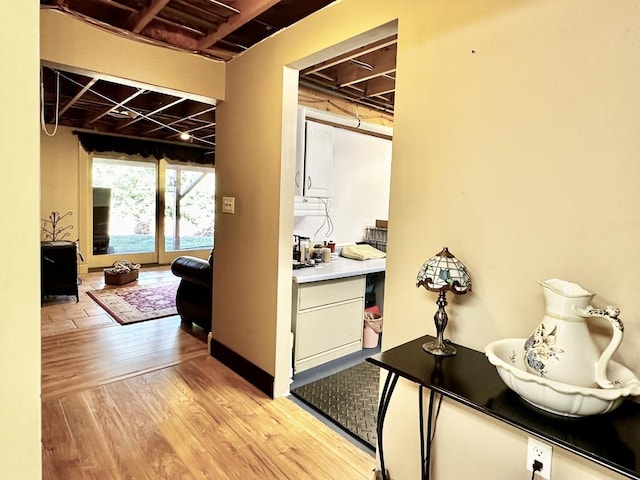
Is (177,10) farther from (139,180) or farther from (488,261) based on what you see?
(139,180)

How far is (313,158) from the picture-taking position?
129 inches

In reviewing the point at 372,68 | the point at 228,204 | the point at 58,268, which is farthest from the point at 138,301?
the point at 372,68

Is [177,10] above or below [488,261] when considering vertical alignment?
above

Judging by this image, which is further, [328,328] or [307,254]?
[307,254]

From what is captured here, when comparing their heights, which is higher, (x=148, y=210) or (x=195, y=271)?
(x=148, y=210)

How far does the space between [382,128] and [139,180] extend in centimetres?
497

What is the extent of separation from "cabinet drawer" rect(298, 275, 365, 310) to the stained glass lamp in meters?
1.41

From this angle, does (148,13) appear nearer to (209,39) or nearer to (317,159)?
(209,39)

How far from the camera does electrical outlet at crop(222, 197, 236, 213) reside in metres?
2.87

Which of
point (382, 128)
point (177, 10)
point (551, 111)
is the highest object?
point (177, 10)

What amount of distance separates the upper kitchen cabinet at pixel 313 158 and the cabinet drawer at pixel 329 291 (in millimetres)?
828

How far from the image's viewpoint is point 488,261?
141 centimetres

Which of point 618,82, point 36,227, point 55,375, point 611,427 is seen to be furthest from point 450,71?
point 55,375

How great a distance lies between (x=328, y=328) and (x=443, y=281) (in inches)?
69.5
